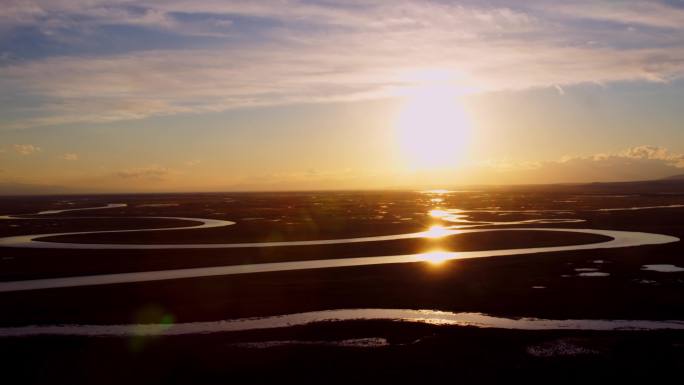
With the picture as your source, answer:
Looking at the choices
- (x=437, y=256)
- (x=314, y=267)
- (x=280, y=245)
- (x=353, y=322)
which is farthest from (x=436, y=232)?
(x=353, y=322)

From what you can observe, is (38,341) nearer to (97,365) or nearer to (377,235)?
(97,365)

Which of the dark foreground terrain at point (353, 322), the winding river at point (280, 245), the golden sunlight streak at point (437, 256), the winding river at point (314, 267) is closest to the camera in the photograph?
the dark foreground terrain at point (353, 322)

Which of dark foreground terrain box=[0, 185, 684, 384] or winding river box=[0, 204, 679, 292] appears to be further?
winding river box=[0, 204, 679, 292]

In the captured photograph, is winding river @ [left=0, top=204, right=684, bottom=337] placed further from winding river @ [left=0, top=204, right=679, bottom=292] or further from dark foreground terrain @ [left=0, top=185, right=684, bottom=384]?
dark foreground terrain @ [left=0, top=185, right=684, bottom=384]

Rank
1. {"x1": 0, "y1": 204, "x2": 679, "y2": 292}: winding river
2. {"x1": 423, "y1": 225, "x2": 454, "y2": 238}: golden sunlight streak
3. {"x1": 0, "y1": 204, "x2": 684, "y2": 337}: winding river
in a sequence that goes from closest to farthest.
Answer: {"x1": 0, "y1": 204, "x2": 684, "y2": 337}: winding river < {"x1": 0, "y1": 204, "x2": 679, "y2": 292}: winding river < {"x1": 423, "y1": 225, "x2": 454, "y2": 238}: golden sunlight streak

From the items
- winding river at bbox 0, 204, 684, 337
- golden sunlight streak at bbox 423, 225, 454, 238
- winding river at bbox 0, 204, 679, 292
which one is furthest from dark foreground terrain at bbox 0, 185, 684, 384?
golden sunlight streak at bbox 423, 225, 454, 238

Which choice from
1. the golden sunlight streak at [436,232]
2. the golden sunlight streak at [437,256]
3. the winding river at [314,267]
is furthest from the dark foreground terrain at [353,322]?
the golden sunlight streak at [436,232]

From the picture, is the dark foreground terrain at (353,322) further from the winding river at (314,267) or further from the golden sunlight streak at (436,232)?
the golden sunlight streak at (436,232)

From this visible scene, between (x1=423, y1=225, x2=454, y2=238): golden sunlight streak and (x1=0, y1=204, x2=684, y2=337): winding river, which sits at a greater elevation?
(x1=423, y1=225, x2=454, y2=238): golden sunlight streak

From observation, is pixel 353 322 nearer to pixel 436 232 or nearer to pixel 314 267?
pixel 314 267

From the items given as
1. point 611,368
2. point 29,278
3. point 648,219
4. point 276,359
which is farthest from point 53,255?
point 648,219

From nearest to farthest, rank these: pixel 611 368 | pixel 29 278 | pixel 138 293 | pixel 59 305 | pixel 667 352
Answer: pixel 611 368, pixel 667 352, pixel 59 305, pixel 138 293, pixel 29 278
